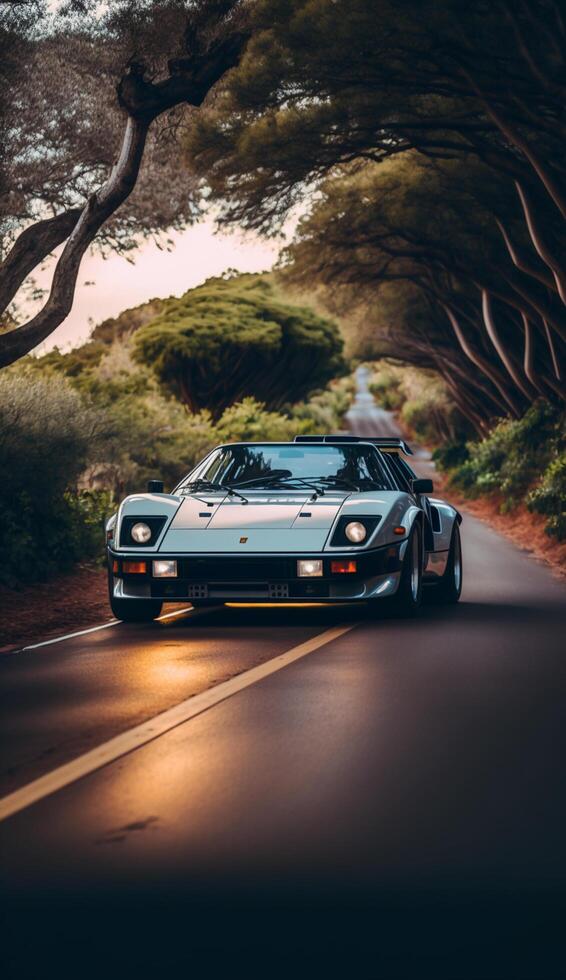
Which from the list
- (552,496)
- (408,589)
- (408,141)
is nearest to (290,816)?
(408,589)

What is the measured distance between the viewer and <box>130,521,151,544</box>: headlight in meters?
13.0

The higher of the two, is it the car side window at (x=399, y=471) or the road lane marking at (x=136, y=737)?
the car side window at (x=399, y=471)

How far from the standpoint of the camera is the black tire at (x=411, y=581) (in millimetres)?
13281

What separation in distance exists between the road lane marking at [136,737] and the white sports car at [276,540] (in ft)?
4.58

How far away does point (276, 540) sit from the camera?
41.9 ft

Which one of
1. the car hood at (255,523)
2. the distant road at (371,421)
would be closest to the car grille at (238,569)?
A: the car hood at (255,523)

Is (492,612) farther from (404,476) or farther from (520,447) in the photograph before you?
(520,447)

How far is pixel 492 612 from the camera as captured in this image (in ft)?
47.5

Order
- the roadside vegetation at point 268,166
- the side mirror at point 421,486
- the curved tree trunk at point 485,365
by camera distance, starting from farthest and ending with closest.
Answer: the curved tree trunk at point 485,365 → the roadside vegetation at point 268,166 → the side mirror at point 421,486

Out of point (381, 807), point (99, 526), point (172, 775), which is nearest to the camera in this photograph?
point (381, 807)

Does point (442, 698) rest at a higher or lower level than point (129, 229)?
lower

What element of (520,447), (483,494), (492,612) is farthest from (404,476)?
(483,494)

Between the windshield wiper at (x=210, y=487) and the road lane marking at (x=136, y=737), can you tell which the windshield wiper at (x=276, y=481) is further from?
the road lane marking at (x=136, y=737)

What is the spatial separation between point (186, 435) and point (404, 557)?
889 inches
